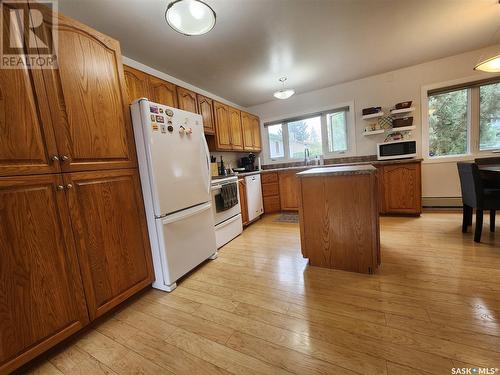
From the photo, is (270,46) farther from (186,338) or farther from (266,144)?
(186,338)

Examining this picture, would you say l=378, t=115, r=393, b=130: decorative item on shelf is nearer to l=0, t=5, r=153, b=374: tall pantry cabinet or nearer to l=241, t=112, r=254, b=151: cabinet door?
l=241, t=112, r=254, b=151: cabinet door

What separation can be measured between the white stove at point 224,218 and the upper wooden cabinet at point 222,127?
757mm

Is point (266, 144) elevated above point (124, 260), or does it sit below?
above

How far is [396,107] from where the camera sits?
339 cm

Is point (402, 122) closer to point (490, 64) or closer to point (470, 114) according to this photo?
point (470, 114)

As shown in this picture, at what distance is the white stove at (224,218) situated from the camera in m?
2.50

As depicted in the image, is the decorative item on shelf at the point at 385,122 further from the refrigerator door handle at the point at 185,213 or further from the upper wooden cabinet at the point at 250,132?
the refrigerator door handle at the point at 185,213

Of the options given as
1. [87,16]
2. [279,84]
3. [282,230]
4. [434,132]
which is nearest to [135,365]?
[282,230]

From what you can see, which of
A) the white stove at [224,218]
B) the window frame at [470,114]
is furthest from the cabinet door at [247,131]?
the window frame at [470,114]

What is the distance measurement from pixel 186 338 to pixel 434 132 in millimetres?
4503

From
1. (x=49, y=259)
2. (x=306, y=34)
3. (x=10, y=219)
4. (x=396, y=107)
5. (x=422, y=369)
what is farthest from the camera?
(x=396, y=107)

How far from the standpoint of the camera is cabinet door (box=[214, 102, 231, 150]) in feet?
10.6

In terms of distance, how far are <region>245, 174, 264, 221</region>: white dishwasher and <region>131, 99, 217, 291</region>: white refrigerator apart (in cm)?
140

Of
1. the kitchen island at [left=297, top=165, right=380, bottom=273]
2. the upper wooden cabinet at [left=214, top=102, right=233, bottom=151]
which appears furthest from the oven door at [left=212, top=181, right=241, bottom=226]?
the kitchen island at [left=297, top=165, right=380, bottom=273]
